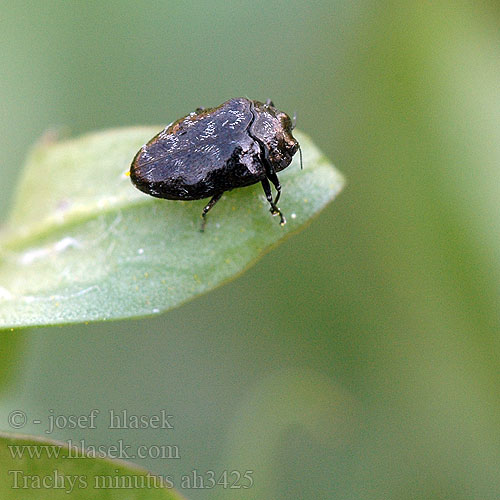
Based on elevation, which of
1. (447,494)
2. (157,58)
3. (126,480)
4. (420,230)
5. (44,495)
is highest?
(157,58)

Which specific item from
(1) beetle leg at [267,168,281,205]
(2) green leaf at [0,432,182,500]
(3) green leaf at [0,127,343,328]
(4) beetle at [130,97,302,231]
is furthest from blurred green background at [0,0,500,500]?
(1) beetle leg at [267,168,281,205]

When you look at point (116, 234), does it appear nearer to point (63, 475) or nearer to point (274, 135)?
point (274, 135)

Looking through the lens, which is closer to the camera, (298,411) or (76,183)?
(76,183)

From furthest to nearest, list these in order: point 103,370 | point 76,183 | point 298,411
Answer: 1. point 103,370
2. point 298,411
3. point 76,183

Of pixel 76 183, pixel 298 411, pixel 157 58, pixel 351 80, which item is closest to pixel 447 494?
pixel 298 411

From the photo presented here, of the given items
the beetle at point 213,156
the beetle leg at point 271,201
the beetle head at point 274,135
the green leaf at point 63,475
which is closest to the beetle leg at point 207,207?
the beetle at point 213,156

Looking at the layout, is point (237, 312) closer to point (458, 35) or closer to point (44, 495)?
point (44, 495)

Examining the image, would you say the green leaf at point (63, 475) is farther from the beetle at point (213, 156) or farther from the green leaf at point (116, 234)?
the beetle at point (213, 156)
